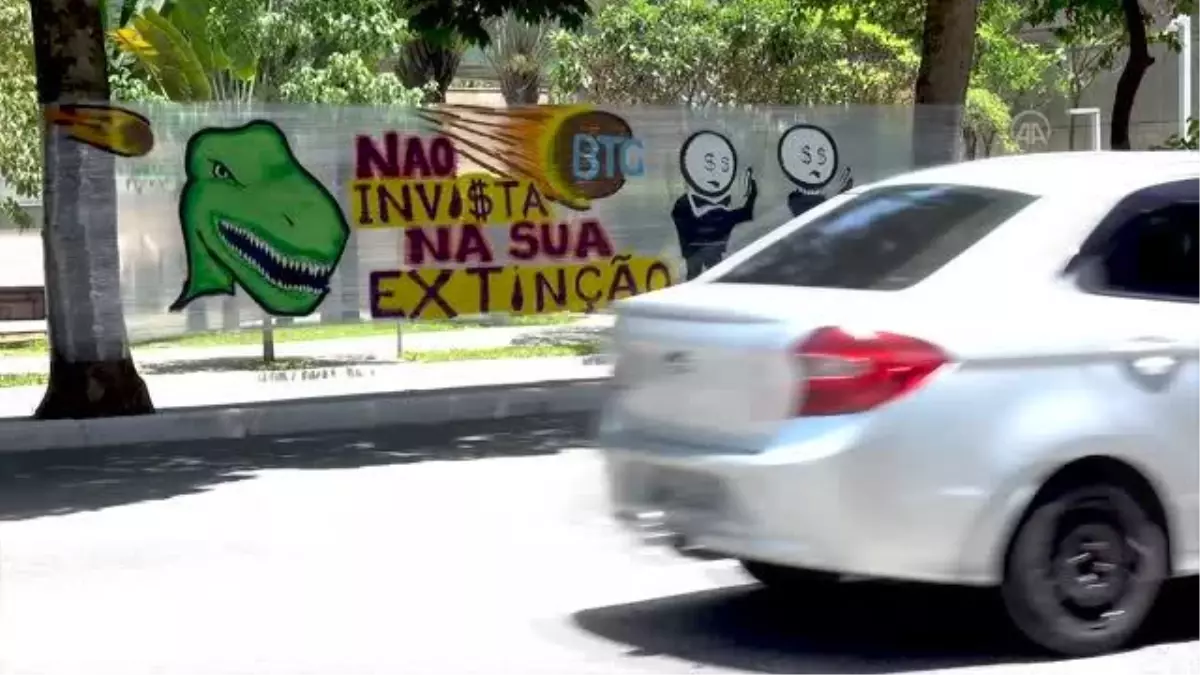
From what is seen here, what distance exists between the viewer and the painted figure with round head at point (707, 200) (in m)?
17.5

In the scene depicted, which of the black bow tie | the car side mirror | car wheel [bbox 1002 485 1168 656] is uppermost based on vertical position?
the black bow tie

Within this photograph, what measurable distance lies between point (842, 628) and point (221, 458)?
22.7 ft

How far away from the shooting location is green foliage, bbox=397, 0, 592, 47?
16.3 m

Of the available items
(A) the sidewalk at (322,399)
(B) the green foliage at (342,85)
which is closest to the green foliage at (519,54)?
(B) the green foliage at (342,85)

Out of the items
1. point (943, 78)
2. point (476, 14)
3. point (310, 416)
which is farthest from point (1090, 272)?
point (943, 78)

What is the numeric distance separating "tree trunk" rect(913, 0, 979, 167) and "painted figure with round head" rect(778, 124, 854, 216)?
814mm

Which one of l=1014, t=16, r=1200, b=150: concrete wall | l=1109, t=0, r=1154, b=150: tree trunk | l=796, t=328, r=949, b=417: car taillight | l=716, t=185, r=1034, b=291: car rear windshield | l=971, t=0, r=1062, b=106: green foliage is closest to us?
l=796, t=328, r=949, b=417: car taillight

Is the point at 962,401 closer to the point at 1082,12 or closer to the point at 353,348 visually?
the point at 1082,12

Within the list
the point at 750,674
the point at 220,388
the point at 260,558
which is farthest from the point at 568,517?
the point at 220,388

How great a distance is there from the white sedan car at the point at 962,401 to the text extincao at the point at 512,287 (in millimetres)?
9432

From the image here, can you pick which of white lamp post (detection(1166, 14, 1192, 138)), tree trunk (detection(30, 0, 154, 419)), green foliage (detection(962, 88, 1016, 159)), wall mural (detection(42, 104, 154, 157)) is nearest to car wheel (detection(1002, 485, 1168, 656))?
tree trunk (detection(30, 0, 154, 419))

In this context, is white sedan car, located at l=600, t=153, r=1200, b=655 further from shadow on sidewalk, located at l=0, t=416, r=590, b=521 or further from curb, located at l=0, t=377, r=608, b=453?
curb, located at l=0, t=377, r=608, b=453

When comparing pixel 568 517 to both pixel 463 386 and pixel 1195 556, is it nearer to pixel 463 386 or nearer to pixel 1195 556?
pixel 1195 556

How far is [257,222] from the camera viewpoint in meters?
15.8
